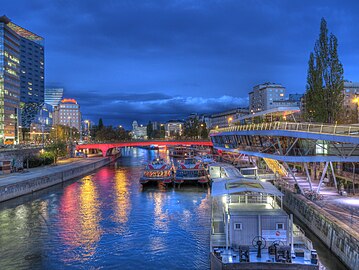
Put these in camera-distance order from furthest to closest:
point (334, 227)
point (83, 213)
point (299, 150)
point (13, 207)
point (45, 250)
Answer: point (13, 207) → point (83, 213) → point (299, 150) → point (45, 250) → point (334, 227)

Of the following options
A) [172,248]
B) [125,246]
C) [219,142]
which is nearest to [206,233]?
[172,248]

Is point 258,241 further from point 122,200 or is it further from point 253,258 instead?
point 122,200

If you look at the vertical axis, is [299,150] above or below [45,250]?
above

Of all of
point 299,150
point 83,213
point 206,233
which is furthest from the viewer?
point 83,213

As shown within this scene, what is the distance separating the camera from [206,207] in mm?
50031

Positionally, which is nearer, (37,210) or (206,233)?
(206,233)

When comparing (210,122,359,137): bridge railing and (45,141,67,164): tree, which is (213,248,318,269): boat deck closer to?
(210,122,359,137): bridge railing

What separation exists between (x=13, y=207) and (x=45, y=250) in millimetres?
20694

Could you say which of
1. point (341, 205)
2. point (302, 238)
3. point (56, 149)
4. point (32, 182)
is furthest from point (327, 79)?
point (56, 149)

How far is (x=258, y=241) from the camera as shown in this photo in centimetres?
2362

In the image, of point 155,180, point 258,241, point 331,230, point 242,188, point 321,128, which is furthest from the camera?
point 155,180

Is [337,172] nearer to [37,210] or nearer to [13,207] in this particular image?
[37,210]

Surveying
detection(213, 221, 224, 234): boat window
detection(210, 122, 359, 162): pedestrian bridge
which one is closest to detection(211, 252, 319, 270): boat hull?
detection(213, 221, 224, 234): boat window

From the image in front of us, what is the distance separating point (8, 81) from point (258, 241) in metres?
173
